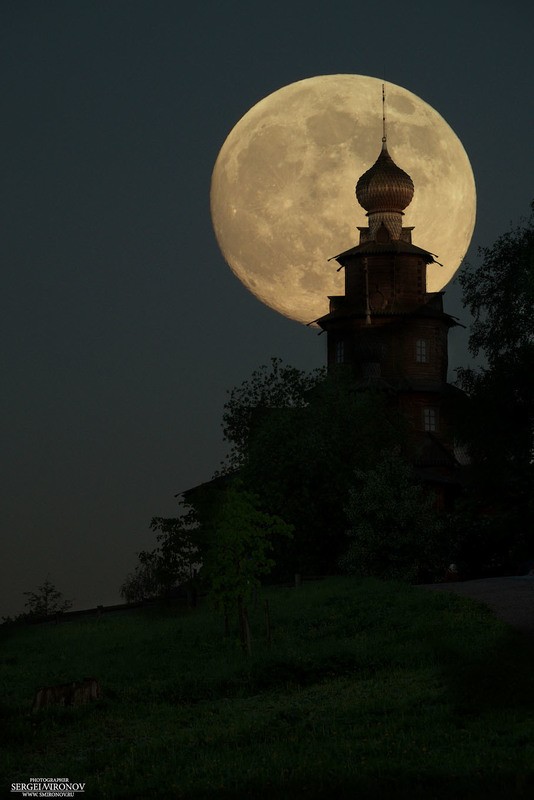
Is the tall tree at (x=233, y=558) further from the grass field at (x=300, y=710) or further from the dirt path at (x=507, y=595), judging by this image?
the dirt path at (x=507, y=595)

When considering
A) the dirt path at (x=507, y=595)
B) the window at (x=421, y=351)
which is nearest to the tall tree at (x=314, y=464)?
the window at (x=421, y=351)

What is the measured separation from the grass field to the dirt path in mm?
688

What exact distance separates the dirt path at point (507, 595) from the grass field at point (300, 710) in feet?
2.26

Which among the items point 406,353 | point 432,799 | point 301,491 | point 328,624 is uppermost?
point 406,353

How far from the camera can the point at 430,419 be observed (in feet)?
265

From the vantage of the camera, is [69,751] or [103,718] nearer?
[69,751]

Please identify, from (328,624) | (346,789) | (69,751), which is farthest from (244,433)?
(346,789)

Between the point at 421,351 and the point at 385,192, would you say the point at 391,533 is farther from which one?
the point at 385,192

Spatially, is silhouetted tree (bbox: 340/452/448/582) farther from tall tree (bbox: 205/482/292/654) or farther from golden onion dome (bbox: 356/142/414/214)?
golden onion dome (bbox: 356/142/414/214)

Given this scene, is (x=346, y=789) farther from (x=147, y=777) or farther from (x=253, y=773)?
(x=147, y=777)

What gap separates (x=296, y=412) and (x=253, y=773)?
157 feet

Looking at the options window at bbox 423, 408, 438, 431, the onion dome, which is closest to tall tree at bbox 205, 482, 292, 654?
window at bbox 423, 408, 438, 431

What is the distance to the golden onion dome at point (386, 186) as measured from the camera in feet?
271

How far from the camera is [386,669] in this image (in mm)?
31266
